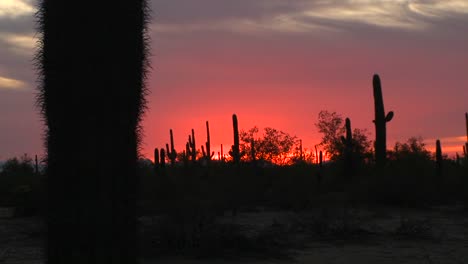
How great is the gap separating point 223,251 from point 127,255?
5.62 m

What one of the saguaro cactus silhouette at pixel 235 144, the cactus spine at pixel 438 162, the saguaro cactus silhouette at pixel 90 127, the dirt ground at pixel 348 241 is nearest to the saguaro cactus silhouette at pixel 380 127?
the cactus spine at pixel 438 162

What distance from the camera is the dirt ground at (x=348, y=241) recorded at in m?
11.9

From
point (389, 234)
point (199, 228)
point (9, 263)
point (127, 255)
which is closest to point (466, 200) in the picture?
point (389, 234)

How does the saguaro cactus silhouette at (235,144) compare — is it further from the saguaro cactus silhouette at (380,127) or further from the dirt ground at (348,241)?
the dirt ground at (348,241)

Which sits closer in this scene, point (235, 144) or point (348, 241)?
point (348, 241)

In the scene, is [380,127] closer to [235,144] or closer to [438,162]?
[438,162]

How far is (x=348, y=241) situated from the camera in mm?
14086

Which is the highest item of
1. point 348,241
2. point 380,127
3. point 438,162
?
point 380,127

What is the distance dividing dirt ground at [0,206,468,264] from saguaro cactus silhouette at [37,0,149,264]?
202 inches

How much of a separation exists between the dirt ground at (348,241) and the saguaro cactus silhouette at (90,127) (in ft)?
16.9

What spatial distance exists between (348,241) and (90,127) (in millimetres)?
8636

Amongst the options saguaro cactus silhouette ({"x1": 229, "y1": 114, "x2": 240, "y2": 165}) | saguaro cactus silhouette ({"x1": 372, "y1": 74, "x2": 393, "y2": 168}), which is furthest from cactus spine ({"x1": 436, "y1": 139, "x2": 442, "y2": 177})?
saguaro cactus silhouette ({"x1": 229, "y1": 114, "x2": 240, "y2": 165})

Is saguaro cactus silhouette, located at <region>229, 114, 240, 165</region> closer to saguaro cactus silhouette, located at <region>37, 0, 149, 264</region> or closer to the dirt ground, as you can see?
the dirt ground

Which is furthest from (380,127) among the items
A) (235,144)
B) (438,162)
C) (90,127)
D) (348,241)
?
(90,127)
